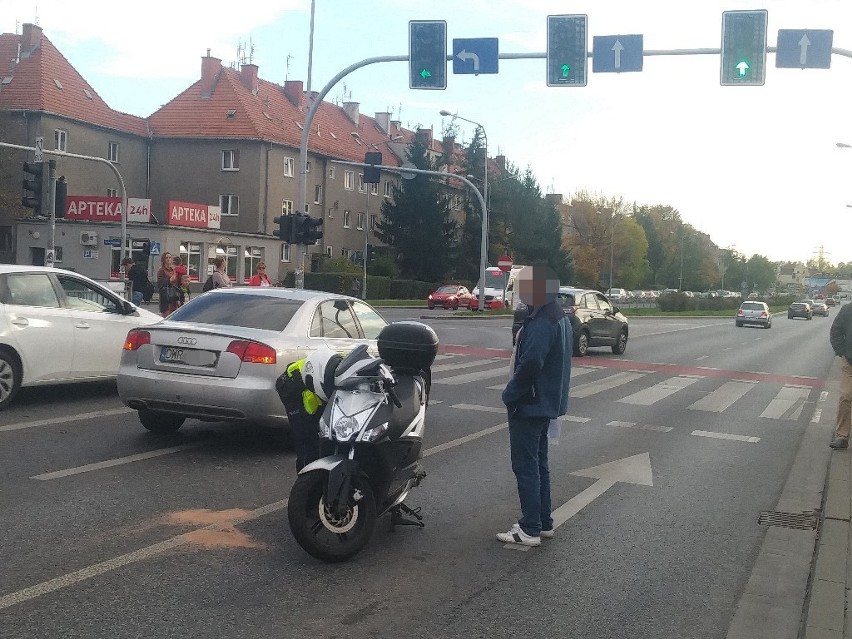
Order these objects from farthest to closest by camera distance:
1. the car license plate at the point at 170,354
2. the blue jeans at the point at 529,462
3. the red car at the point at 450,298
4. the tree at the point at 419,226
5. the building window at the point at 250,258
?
1. the tree at the point at 419,226
2. the building window at the point at 250,258
3. the red car at the point at 450,298
4. the car license plate at the point at 170,354
5. the blue jeans at the point at 529,462

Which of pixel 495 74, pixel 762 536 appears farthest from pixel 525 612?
pixel 495 74

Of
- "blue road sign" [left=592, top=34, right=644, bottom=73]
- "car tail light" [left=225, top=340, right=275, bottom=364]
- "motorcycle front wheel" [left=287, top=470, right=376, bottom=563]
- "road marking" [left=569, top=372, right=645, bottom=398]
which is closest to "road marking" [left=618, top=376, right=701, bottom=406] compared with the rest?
"road marking" [left=569, top=372, right=645, bottom=398]

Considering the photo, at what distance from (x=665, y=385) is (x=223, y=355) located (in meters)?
10.4

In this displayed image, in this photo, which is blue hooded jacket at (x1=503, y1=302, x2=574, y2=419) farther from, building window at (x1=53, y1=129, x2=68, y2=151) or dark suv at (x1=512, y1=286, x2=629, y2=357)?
building window at (x1=53, y1=129, x2=68, y2=151)

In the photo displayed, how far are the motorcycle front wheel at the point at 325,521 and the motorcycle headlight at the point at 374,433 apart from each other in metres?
0.26

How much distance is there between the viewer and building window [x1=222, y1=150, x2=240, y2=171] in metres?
61.2

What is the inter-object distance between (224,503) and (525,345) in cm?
250

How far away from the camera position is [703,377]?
18.7m

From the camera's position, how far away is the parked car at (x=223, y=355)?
26.9 feet

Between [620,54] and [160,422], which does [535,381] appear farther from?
[620,54]

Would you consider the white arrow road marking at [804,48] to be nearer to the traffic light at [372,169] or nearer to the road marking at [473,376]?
the road marking at [473,376]

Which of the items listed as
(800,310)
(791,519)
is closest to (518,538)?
(791,519)

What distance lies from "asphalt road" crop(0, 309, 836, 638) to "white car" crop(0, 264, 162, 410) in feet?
1.42

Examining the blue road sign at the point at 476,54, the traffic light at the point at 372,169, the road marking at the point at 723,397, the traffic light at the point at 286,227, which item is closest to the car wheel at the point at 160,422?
the road marking at the point at 723,397
